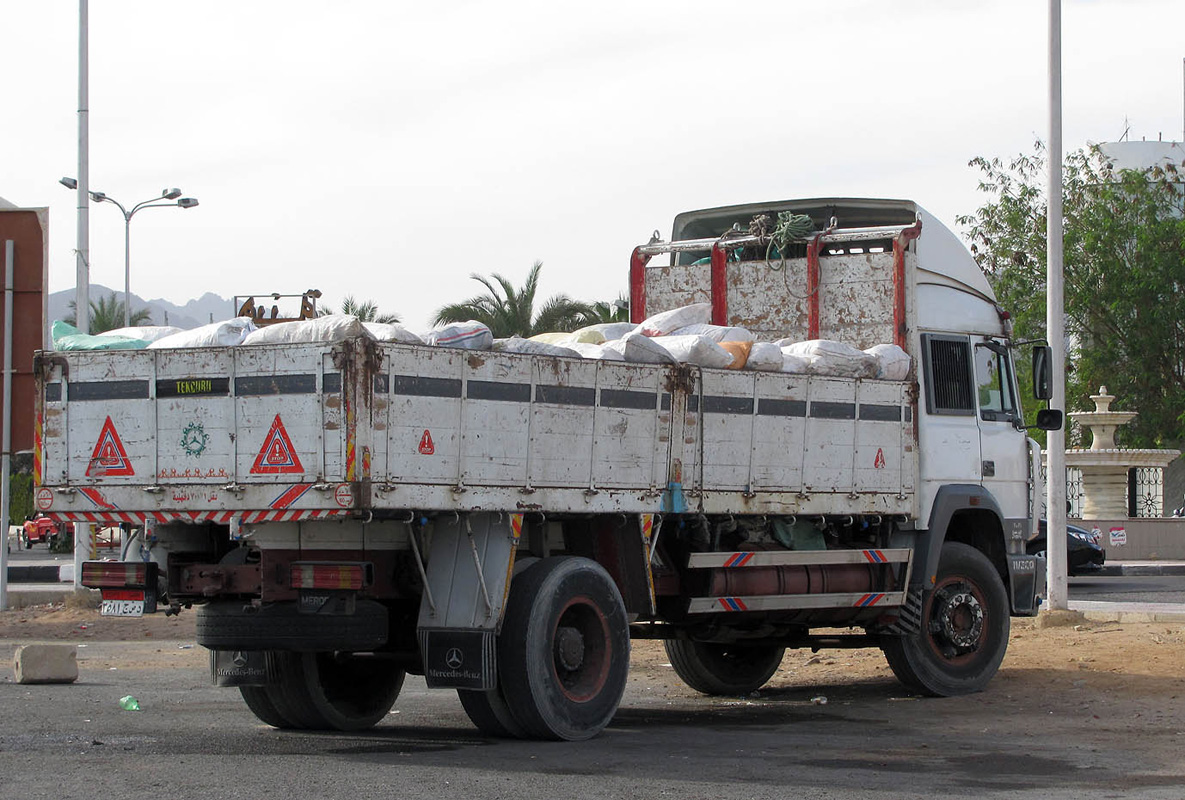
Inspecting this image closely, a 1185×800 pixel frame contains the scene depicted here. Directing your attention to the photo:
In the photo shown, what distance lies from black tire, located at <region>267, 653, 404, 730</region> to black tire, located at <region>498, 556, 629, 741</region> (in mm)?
1436

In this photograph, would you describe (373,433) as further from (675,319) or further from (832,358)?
(675,319)

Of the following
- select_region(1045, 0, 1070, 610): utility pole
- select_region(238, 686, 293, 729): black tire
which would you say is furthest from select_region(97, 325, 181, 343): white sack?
select_region(1045, 0, 1070, 610): utility pole

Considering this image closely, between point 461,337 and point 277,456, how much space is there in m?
1.29

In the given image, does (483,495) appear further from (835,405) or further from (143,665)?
(143,665)

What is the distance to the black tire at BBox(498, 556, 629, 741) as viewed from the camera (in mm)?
9328

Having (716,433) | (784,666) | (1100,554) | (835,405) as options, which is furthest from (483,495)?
(1100,554)

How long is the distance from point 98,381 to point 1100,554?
21.5 meters

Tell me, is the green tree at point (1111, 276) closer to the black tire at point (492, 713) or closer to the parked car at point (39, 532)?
the parked car at point (39, 532)

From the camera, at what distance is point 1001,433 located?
44.7ft

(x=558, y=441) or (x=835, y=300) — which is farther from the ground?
(x=835, y=300)

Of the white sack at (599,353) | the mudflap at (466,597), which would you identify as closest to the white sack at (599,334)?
the white sack at (599,353)

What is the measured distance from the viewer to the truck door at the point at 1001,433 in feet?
44.0

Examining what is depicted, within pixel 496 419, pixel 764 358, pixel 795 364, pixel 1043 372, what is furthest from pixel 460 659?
pixel 1043 372

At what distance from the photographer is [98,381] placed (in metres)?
9.42
